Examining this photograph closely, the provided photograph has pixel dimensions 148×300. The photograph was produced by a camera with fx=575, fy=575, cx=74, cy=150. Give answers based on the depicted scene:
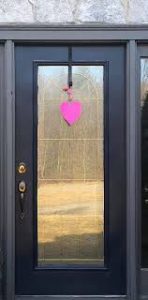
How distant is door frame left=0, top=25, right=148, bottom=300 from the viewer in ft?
16.4

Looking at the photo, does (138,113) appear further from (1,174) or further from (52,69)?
(1,174)

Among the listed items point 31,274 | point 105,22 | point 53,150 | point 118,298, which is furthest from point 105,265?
point 105,22

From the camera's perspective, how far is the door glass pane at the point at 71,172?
5152mm

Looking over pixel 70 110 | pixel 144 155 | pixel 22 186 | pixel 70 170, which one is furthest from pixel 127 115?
pixel 22 186

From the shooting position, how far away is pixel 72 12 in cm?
502

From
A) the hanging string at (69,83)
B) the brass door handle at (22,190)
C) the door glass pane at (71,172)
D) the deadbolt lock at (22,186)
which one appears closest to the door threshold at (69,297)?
the door glass pane at (71,172)

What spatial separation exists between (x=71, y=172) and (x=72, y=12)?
1.41 m

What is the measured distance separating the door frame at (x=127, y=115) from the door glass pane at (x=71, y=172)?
0.85 feet

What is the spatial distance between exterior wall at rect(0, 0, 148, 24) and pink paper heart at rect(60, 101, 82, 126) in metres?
0.72

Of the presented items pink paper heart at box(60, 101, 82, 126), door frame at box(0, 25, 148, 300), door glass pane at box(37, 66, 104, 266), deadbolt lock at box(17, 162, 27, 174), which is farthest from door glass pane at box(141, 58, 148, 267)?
deadbolt lock at box(17, 162, 27, 174)

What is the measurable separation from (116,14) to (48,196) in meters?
1.72

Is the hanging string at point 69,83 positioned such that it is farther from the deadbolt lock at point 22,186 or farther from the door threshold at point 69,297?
the door threshold at point 69,297

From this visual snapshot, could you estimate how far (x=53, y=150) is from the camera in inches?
204

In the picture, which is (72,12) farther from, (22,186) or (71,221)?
(71,221)
